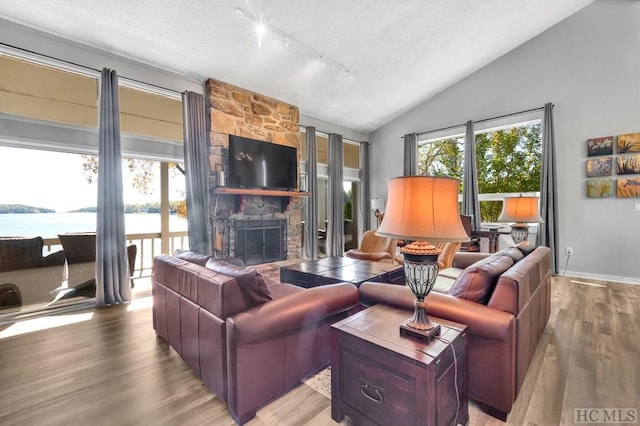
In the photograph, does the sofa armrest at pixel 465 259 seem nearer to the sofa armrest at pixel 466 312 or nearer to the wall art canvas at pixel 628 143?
the sofa armrest at pixel 466 312

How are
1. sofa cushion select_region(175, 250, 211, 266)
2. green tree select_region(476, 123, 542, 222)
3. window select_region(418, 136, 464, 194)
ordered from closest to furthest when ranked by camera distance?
sofa cushion select_region(175, 250, 211, 266)
green tree select_region(476, 123, 542, 222)
window select_region(418, 136, 464, 194)

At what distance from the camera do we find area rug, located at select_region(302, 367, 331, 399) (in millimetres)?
1786

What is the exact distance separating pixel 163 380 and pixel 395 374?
1.58m

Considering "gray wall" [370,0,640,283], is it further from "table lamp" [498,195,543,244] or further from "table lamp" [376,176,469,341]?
"table lamp" [376,176,469,341]

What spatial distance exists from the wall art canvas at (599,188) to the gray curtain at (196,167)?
19.1 ft

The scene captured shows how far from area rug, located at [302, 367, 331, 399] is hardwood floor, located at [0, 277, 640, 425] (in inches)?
1.5

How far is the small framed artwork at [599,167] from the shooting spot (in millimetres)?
4258

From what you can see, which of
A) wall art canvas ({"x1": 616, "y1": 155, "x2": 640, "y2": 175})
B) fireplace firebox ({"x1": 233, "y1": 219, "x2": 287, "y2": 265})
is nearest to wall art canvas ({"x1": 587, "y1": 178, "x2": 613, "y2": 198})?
wall art canvas ({"x1": 616, "y1": 155, "x2": 640, "y2": 175})

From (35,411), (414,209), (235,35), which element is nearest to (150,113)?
(235,35)

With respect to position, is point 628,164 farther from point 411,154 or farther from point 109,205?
point 109,205

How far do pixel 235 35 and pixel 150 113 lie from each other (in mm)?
1597

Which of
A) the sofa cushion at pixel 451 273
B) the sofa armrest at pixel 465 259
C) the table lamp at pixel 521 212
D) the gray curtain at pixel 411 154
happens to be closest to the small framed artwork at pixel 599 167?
the table lamp at pixel 521 212

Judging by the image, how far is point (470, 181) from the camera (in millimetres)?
5500

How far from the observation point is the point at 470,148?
18.1 ft
